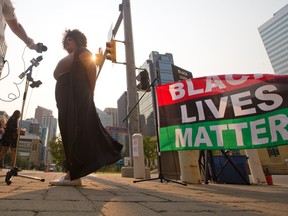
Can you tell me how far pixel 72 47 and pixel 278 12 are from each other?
132 meters

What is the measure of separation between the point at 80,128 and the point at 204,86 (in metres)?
2.97

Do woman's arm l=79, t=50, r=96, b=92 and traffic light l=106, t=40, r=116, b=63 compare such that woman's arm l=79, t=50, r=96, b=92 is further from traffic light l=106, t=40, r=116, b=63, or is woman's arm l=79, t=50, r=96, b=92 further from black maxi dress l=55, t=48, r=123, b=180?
traffic light l=106, t=40, r=116, b=63

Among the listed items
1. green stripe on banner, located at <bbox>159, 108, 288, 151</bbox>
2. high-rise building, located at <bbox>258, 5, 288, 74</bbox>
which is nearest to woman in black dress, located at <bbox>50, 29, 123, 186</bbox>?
green stripe on banner, located at <bbox>159, 108, 288, 151</bbox>

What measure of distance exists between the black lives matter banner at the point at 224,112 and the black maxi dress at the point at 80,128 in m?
1.99

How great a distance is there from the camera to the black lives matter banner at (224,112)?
3.74m

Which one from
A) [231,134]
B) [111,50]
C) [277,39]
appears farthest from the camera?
[277,39]

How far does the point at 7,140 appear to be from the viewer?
6.14 meters

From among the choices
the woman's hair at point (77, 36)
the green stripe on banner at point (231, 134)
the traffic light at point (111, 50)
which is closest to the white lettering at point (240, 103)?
the green stripe on banner at point (231, 134)

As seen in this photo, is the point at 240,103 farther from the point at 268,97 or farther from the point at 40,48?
the point at 40,48

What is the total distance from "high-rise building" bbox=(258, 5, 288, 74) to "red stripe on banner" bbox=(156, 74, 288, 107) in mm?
119681

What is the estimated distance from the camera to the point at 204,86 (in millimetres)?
4707

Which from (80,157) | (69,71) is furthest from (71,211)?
(69,71)

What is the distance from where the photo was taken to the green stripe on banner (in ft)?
11.8

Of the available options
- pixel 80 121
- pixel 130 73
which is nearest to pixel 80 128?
pixel 80 121
